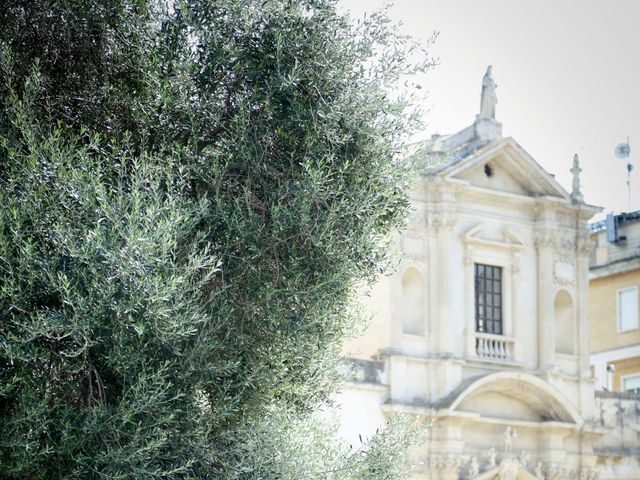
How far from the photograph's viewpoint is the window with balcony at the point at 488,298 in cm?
2814

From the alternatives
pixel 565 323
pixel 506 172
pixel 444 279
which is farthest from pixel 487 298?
pixel 506 172

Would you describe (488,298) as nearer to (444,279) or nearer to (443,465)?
(444,279)

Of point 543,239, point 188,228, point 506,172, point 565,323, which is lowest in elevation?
point 188,228

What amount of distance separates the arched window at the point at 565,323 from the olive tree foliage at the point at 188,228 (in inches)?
688

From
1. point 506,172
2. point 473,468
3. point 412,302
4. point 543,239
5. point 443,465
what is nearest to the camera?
point 443,465

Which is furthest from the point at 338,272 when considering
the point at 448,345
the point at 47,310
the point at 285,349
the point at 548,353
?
the point at 548,353

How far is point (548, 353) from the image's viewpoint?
28.5m

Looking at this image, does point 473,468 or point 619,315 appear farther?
point 619,315

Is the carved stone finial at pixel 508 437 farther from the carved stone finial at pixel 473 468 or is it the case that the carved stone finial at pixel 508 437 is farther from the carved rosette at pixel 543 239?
the carved rosette at pixel 543 239

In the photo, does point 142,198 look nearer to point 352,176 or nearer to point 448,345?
point 352,176

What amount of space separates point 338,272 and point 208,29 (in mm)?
2315

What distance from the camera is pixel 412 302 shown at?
27.2 m

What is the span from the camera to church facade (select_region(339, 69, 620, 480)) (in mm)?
26375

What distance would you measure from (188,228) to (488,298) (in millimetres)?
18419
